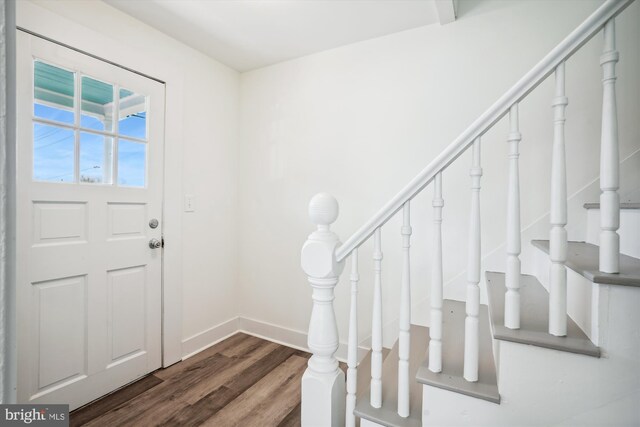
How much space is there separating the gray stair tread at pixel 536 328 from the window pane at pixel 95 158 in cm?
203

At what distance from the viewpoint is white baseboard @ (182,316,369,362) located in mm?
2127

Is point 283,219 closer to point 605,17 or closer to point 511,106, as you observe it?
point 511,106

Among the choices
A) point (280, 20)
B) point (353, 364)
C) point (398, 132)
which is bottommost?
point (353, 364)

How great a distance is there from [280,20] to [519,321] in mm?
2010

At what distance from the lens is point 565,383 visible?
33.1 inches

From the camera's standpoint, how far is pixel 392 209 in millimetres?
1073

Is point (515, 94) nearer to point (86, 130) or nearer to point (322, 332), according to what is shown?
point (322, 332)

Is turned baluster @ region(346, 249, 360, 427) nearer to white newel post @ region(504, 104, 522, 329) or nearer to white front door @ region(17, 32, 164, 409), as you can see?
white newel post @ region(504, 104, 522, 329)

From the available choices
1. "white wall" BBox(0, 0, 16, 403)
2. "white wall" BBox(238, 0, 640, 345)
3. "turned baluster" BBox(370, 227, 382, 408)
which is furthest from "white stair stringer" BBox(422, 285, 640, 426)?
"white wall" BBox(0, 0, 16, 403)

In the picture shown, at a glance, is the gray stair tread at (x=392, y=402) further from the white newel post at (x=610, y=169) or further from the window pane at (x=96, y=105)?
the window pane at (x=96, y=105)

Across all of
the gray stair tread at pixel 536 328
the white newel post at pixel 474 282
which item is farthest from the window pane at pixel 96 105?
the gray stair tread at pixel 536 328

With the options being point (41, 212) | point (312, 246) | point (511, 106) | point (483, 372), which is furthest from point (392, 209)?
point (41, 212)

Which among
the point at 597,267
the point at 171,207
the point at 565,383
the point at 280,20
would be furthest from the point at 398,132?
the point at 171,207

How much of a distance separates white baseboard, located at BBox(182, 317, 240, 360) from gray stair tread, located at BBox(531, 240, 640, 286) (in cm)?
227
